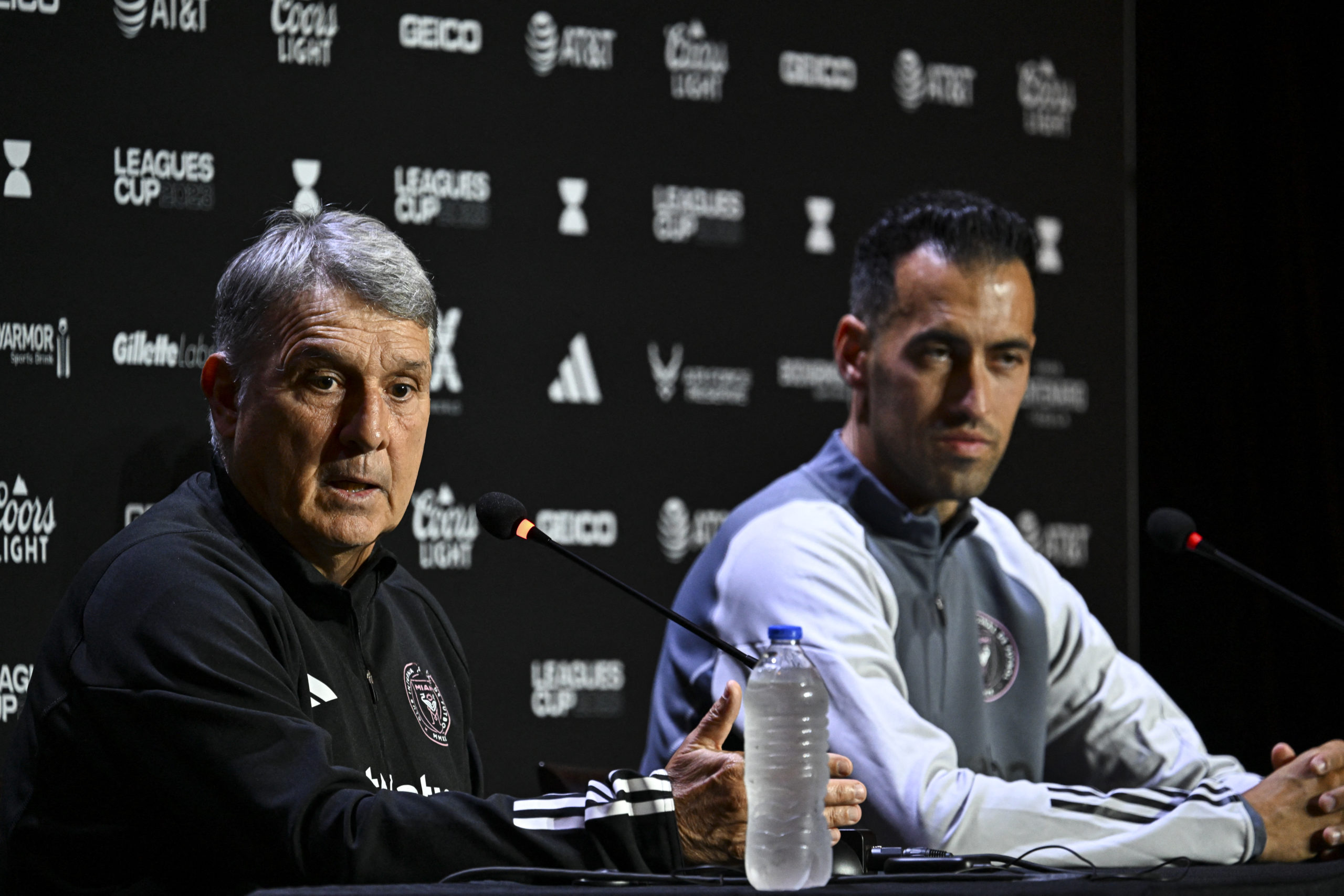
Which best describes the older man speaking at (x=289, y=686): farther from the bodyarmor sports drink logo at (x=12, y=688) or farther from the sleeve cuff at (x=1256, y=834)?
the bodyarmor sports drink logo at (x=12, y=688)

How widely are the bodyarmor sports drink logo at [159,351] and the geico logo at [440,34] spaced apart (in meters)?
0.91

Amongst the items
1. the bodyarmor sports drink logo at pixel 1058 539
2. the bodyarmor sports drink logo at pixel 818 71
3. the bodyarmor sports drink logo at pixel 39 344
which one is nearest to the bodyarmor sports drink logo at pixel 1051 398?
the bodyarmor sports drink logo at pixel 1058 539

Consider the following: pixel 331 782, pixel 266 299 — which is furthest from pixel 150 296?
pixel 331 782

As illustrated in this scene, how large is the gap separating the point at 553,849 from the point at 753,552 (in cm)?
108

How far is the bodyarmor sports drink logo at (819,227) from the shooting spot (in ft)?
12.0

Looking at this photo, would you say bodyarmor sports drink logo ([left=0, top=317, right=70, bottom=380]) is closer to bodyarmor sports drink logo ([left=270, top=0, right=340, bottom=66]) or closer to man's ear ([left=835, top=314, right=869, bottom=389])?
bodyarmor sports drink logo ([left=270, top=0, right=340, bottom=66])

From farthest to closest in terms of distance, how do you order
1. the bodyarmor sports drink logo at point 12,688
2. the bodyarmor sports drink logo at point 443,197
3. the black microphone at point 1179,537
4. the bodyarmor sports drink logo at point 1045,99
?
the bodyarmor sports drink logo at point 1045,99, the bodyarmor sports drink logo at point 443,197, the bodyarmor sports drink logo at point 12,688, the black microphone at point 1179,537

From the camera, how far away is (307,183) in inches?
123

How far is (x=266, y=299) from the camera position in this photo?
6.91ft

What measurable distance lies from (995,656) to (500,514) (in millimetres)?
1244

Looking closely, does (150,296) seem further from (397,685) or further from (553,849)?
(553,849)

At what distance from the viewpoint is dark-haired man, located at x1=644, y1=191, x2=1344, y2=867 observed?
257 centimetres

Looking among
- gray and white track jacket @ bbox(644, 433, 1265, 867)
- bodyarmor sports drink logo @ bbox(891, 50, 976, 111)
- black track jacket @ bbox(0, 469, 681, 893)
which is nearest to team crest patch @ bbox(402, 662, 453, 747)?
black track jacket @ bbox(0, 469, 681, 893)

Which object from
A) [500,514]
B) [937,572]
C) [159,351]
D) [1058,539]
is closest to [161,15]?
[159,351]
